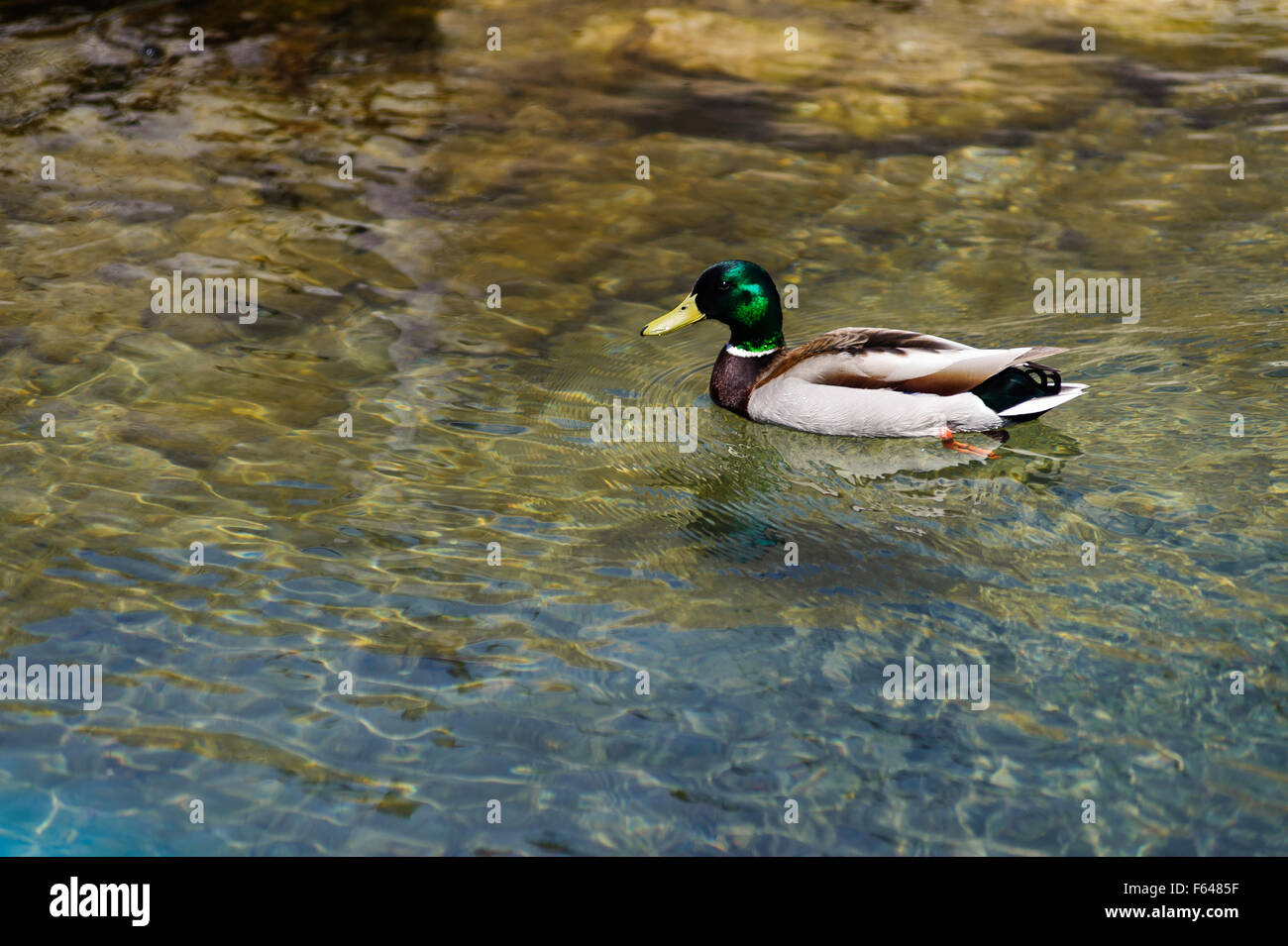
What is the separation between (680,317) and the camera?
771 centimetres

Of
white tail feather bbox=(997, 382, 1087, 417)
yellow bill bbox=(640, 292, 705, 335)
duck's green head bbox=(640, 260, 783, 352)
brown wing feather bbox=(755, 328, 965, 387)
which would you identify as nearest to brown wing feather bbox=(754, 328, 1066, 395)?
brown wing feather bbox=(755, 328, 965, 387)

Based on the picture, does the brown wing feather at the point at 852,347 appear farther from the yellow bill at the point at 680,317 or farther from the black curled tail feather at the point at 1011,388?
the yellow bill at the point at 680,317

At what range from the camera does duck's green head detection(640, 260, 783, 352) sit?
7621 millimetres

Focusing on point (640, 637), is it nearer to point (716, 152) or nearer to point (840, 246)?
point (840, 246)

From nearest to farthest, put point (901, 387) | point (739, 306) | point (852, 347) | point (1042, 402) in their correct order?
point (1042, 402) → point (901, 387) → point (852, 347) → point (739, 306)

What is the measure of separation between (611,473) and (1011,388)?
206 cm

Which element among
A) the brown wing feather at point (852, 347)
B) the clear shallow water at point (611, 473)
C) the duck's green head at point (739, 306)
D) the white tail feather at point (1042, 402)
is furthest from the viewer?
the duck's green head at point (739, 306)

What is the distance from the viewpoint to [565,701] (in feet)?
17.0

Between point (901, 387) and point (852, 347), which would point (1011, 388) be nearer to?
point (901, 387)

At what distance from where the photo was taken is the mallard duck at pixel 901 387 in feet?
22.5

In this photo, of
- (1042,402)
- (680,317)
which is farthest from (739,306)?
(1042,402)

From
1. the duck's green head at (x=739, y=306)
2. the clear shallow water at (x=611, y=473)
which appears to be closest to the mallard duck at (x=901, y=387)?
the clear shallow water at (x=611, y=473)

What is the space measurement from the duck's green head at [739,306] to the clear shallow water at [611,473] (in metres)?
0.44
